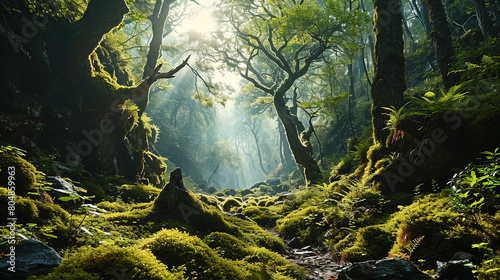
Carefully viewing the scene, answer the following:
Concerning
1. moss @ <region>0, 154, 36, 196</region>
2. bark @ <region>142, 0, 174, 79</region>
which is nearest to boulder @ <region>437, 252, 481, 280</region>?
moss @ <region>0, 154, 36, 196</region>

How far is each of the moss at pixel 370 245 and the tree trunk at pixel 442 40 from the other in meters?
5.88

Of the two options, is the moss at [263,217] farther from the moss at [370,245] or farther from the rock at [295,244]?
the moss at [370,245]

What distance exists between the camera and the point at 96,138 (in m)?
8.87

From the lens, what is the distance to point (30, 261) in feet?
6.05

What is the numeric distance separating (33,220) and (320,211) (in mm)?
6159

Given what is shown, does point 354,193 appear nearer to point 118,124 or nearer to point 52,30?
point 118,124

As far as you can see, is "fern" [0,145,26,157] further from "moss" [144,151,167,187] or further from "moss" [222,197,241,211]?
"moss" [222,197,241,211]

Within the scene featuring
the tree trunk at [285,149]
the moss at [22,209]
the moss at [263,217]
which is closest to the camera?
the moss at [22,209]

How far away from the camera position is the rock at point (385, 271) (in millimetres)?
2758

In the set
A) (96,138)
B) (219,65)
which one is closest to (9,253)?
(96,138)

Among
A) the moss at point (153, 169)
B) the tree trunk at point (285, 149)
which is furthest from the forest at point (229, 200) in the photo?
the tree trunk at point (285, 149)

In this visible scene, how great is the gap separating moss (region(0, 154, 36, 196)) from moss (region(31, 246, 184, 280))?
233cm

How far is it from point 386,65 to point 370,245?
6.60 m

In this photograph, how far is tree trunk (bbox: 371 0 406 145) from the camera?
7.96 meters
